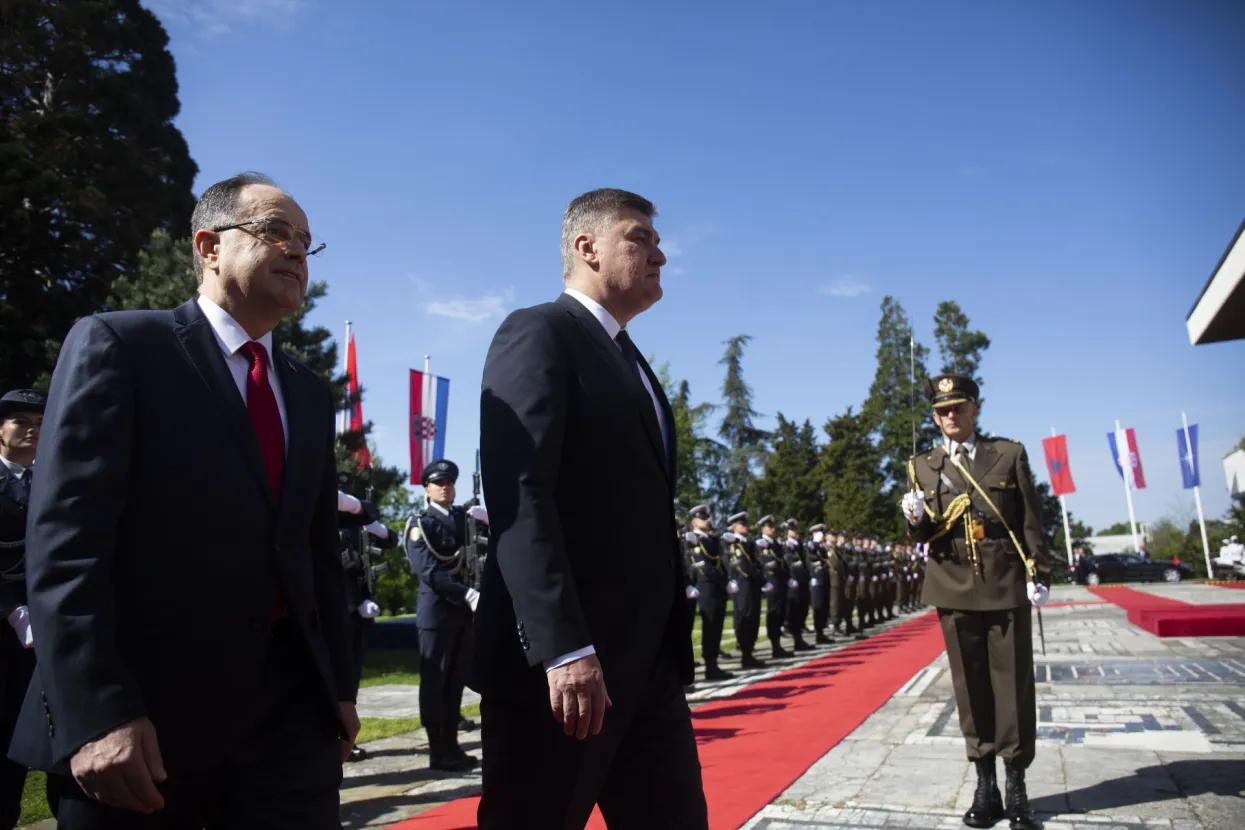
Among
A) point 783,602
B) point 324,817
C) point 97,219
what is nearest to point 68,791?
point 324,817

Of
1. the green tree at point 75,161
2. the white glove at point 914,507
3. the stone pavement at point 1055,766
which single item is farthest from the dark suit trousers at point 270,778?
the green tree at point 75,161

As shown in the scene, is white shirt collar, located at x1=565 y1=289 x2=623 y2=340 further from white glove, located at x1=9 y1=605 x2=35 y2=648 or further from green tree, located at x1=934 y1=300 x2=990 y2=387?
green tree, located at x1=934 y1=300 x2=990 y2=387

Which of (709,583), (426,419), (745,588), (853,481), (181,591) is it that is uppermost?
(853,481)

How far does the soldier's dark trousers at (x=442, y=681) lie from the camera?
6621 mm

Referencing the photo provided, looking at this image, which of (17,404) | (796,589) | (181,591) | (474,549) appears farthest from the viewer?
(796,589)

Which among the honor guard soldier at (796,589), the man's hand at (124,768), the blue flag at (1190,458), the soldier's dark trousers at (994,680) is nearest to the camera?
the man's hand at (124,768)

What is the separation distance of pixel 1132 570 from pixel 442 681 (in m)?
47.1

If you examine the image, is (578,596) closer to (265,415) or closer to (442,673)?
(265,415)

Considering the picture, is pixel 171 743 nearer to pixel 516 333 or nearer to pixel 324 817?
pixel 324 817

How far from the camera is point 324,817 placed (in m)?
2.02

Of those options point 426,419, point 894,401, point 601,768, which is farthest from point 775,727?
point 894,401

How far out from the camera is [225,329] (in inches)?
89.4

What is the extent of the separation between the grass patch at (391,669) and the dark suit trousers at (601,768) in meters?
10.1

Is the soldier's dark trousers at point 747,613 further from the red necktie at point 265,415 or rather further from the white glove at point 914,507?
the red necktie at point 265,415
